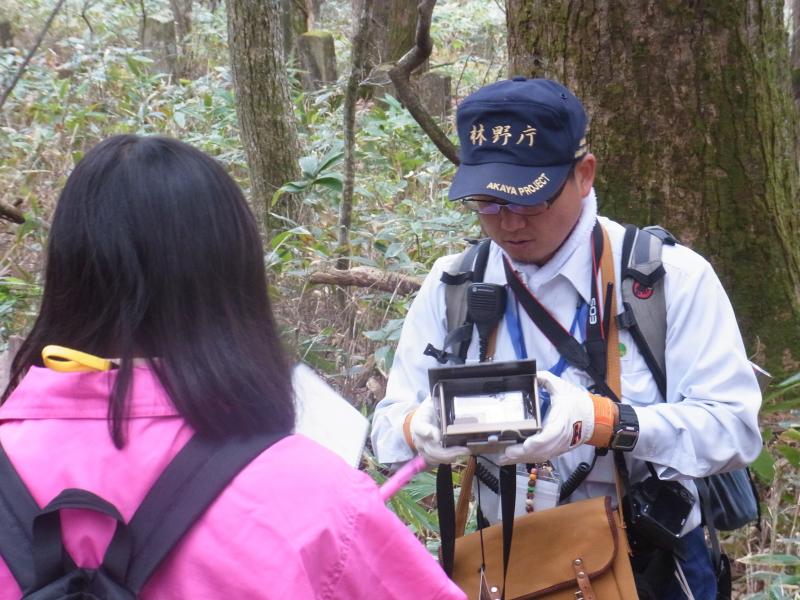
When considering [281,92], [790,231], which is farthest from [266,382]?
[281,92]

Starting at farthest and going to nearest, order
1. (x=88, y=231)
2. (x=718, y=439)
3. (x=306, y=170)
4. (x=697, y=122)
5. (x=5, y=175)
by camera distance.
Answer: (x=5, y=175) → (x=306, y=170) → (x=697, y=122) → (x=718, y=439) → (x=88, y=231)

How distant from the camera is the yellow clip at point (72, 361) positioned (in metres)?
1.36

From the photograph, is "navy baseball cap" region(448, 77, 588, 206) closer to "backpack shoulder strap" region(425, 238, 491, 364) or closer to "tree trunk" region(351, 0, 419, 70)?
"backpack shoulder strap" region(425, 238, 491, 364)

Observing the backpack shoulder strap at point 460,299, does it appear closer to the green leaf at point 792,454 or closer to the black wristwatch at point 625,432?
the black wristwatch at point 625,432

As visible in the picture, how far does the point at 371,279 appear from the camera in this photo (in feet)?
14.9

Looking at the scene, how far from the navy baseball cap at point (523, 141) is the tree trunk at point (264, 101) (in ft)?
14.0

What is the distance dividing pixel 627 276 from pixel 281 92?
4762mm

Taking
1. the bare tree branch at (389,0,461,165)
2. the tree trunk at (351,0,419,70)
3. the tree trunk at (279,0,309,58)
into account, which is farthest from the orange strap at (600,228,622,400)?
the tree trunk at (279,0,309,58)

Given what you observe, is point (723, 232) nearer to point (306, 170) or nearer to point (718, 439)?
point (718, 439)

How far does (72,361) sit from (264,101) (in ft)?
17.4

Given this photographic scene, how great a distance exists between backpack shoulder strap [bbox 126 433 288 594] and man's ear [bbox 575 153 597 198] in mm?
1253

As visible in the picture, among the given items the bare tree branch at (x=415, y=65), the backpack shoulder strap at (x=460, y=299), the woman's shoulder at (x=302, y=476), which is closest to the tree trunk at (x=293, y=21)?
the bare tree branch at (x=415, y=65)

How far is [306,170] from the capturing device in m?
5.29

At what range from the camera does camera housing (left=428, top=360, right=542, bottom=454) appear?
188cm
